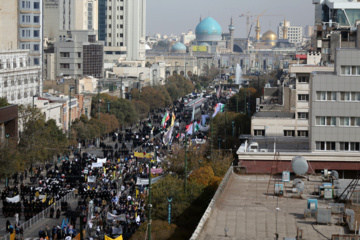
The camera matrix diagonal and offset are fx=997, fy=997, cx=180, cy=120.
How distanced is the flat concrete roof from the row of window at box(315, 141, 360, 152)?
17.4 ft

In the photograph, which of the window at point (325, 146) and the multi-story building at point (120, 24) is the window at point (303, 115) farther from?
the multi-story building at point (120, 24)

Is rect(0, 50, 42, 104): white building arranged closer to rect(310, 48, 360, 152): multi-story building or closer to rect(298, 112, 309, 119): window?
rect(298, 112, 309, 119): window

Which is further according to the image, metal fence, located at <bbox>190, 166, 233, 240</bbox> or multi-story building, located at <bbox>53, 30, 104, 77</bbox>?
multi-story building, located at <bbox>53, 30, 104, 77</bbox>

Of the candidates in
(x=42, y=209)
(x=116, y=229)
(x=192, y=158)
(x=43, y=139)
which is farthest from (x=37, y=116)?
(x=116, y=229)

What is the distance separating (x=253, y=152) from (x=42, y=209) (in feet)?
42.9

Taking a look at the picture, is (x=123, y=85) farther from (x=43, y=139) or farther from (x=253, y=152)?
(x=253, y=152)

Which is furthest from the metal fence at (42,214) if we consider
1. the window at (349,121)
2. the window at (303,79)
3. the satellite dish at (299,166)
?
the window at (303,79)

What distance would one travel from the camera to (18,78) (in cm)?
7962

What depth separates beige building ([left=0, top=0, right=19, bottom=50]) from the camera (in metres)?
94.6

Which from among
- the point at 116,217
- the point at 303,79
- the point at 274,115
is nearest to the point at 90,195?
the point at 116,217

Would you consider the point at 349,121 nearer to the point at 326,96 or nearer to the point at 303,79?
the point at 326,96

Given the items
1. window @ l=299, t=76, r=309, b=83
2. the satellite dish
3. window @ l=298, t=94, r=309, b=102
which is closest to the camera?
the satellite dish

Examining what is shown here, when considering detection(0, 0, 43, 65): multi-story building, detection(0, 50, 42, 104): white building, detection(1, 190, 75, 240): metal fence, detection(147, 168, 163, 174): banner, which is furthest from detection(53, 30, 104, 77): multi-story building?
detection(1, 190, 75, 240): metal fence

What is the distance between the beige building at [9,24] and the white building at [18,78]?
1090cm
